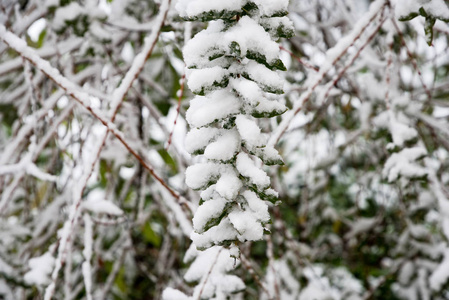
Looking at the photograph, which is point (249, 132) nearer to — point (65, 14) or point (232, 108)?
point (232, 108)

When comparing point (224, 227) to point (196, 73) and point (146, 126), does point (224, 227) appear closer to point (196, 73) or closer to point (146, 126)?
point (196, 73)

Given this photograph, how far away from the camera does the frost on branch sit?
43 cm

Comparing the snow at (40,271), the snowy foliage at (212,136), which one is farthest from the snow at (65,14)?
the snow at (40,271)

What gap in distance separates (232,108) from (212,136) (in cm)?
4

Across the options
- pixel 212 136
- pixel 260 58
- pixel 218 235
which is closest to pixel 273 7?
pixel 260 58

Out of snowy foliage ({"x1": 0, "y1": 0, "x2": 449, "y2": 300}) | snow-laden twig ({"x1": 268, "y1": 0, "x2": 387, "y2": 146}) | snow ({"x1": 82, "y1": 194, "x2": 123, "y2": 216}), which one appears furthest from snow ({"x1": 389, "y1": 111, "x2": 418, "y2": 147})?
snow ({"x1": 82, "y1": 194, "x2": 123, "y2": 216})

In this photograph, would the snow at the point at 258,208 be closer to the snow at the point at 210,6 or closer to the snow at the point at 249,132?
the snow at the point at 249,132

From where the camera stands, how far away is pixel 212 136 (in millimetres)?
470

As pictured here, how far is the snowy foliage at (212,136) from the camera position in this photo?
1.49 ft

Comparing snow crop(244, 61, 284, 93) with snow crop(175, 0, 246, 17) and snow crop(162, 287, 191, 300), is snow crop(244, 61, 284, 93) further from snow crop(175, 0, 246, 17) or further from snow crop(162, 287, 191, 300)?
snow crop(162, 287, 191, 300)

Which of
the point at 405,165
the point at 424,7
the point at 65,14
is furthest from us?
the point at 65,14

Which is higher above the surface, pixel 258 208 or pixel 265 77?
pixel 265 77

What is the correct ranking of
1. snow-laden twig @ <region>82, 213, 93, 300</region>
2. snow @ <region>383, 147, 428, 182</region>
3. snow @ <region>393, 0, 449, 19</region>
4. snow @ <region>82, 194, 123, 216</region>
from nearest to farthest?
snow @ <region>393, 0, 449, 19</region> < snow-laden twig @ <region>82, 213, 93, 300</region> < snow @ <region>383, 147, 428, 182</region> < snow @ <region>82, 194, 123, 216</region>

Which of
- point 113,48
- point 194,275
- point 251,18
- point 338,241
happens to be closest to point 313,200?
point 338,241
